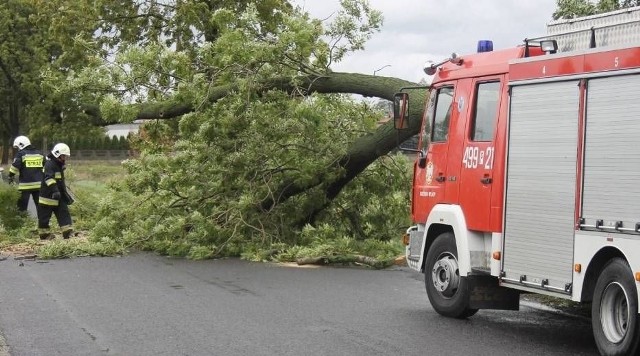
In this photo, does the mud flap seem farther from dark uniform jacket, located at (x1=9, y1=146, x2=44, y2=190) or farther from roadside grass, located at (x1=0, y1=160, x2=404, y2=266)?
dark uniform jacket, located at (x1=9, y1=146, x2=44, y2=190)

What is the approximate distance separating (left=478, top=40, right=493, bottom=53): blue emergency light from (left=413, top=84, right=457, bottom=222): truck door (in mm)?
507

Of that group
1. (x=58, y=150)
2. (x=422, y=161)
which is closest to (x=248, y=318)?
(x=422, y=161)

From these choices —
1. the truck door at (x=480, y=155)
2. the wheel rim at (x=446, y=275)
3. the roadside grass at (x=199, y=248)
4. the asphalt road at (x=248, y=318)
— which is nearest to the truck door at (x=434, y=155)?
the truck door at (x=480, y=155)

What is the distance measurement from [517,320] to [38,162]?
1178 centimetres

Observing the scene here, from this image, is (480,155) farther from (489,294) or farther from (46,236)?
(46,236)

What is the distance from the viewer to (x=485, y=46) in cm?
967

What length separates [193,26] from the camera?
3166 centimetres

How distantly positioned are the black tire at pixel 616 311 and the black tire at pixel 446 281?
2.03 metres

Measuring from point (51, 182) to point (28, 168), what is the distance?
1729 mm

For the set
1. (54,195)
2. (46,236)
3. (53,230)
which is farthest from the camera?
(53,230)

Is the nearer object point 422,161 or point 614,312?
point 614,312

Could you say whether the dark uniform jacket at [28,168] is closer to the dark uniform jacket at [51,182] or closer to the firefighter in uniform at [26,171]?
the firefighter in uniform at [26,171]

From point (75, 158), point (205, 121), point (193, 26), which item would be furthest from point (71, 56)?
point (75, 158)

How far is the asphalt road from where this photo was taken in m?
7.89
